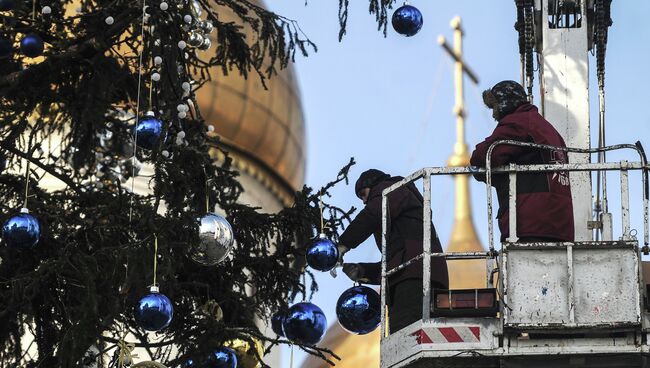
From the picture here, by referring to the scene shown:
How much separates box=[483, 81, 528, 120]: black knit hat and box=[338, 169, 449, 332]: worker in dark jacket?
689 millimetres

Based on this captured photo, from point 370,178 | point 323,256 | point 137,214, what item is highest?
point 137,214

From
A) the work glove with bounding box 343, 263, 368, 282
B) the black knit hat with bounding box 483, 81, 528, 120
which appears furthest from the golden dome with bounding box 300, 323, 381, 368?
the black knit hat with bounding box 483, 81, 528, 120

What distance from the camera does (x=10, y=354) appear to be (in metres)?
13.5

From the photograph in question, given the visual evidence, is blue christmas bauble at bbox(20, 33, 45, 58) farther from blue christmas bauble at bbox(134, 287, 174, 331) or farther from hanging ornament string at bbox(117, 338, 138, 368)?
blue christmas bauble at bbox(134, 287, 174, 331)

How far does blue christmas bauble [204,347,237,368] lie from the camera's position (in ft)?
41.4

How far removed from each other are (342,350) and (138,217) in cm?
1727

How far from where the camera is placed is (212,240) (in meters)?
12.3

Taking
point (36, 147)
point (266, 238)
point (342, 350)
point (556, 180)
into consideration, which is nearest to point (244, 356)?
point (266, 238)

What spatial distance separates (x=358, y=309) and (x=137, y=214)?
2.18 meters

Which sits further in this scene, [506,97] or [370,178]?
[370,178]

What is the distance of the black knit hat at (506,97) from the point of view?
446 inches

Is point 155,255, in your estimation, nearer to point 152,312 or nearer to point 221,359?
point 152,312

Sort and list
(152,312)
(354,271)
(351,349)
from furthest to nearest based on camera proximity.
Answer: (351,349), (354,271), (152,312)

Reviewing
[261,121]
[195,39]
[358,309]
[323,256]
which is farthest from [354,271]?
[261,121]
